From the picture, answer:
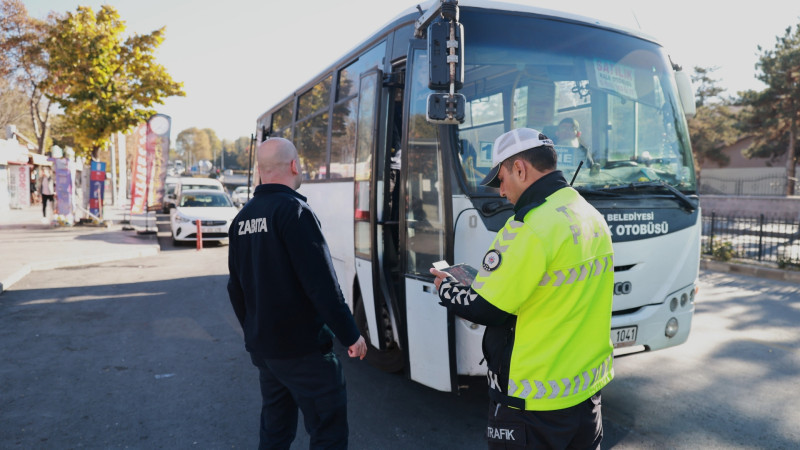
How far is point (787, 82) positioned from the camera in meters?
29.2

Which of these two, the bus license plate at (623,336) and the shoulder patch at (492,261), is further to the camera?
the bus license plate at (623,336)

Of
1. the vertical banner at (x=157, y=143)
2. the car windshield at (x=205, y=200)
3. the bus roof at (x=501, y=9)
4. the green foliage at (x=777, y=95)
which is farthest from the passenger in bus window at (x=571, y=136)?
the green foliage at (x=777, y=95)

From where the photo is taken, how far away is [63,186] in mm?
19469

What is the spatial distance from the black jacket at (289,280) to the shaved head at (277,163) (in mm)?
70

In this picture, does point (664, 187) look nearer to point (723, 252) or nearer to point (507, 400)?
point (507, 400)

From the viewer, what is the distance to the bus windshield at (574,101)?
13.5ft

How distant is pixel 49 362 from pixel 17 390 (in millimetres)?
792

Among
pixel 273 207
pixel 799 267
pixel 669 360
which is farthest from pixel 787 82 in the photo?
pixel 273 207

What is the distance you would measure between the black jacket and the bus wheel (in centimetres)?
220

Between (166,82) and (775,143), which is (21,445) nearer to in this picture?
(166,82)

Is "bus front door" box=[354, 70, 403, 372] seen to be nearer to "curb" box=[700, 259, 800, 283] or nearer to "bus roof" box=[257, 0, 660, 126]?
"bus roof" box=[257, 0, 660, 126]

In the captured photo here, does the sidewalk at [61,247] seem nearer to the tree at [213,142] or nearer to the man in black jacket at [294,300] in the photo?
the man in black jacket at [294,300]

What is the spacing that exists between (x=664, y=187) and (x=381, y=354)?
115 inches

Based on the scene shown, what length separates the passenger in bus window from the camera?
13.7ft
